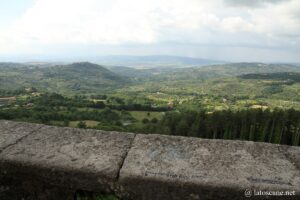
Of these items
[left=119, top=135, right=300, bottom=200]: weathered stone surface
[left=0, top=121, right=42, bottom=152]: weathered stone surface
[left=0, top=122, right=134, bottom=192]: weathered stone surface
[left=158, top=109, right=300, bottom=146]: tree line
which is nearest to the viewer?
[left=119, top=135, right=300, bottom=200]: weathered stone surface

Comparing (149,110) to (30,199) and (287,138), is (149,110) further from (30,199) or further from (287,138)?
(30,199)

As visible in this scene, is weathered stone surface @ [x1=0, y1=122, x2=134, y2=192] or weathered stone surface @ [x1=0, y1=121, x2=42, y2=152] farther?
weathered stone surface @ [x1=0, y1=121, x2=42, y2=152]

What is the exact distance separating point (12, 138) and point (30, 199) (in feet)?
2.93

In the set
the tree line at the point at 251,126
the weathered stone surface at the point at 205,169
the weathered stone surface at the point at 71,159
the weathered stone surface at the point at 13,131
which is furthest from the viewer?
the tree line at the point at 251,126

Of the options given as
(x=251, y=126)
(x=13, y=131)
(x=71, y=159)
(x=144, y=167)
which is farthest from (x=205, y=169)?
(x=251, y=126)

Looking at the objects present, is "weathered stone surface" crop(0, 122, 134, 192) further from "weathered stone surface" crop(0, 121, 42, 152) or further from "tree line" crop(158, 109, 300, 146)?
"tree line" crop(158, 109, 300, 146)

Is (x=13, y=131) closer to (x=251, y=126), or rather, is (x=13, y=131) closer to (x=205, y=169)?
(x=205, y=169)

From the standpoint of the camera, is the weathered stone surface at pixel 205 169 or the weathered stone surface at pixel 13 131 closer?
the weathered stone surface at pixel 205 169

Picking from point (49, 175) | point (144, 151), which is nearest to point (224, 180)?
point (144, 151)

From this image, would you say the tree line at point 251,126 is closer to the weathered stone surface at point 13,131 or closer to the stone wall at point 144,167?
the stone wall at point 144,167

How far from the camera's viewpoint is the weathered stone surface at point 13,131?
3.35m

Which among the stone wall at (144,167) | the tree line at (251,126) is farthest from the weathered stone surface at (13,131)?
the tree line at (251,126)

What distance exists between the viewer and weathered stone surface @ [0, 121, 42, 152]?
3.35 metres

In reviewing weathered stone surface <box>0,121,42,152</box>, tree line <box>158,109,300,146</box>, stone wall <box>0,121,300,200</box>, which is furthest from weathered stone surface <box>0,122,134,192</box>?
tree line <box>158,109,300,146</box>
